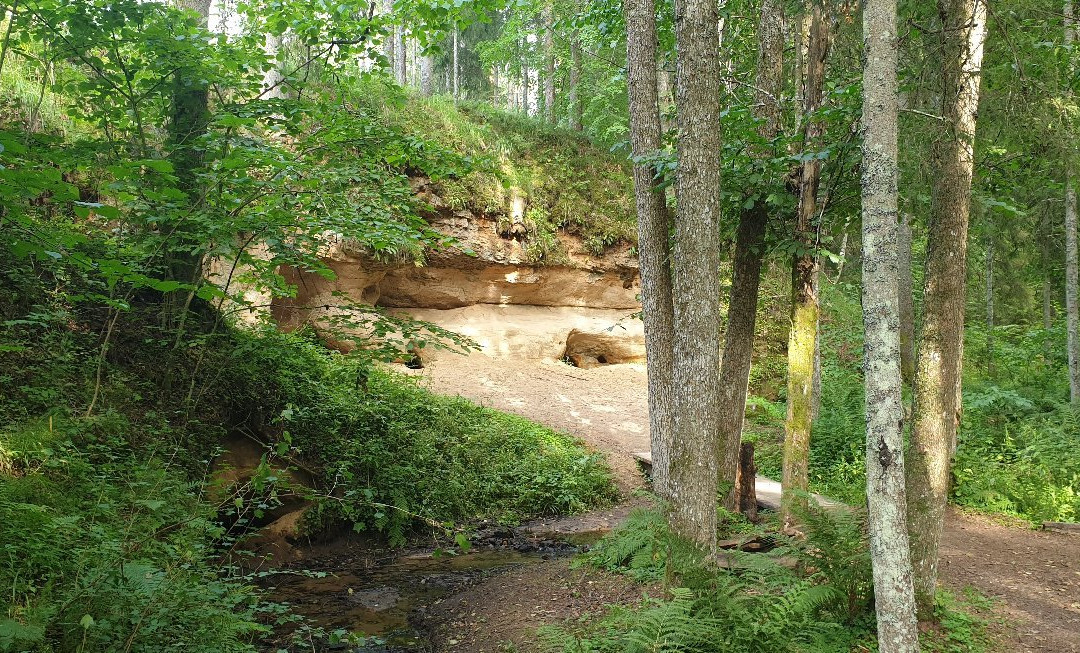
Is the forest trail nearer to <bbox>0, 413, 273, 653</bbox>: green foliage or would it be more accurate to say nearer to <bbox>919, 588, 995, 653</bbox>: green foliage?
<bbox>919, 588, 995, 653</bbox>: green foliage

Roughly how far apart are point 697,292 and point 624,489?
→ 6652 millimetres

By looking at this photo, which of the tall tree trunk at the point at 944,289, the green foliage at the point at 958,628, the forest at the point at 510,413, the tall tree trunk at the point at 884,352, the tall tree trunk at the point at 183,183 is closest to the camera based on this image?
the tall tree trunk at the point at 884,352

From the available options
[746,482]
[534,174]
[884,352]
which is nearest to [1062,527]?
[746,482]

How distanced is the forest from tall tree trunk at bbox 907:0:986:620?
0.08ft

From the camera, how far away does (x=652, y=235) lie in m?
6.55

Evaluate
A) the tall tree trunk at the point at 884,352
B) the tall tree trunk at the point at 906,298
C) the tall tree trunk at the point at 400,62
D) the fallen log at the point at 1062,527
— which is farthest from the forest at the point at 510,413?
the tall tree trunk at the point at 400,62

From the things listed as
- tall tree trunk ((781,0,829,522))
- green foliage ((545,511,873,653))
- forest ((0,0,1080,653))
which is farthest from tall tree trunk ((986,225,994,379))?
green foliage ((545,511,873,653))

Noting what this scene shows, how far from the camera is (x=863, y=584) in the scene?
5.29 m

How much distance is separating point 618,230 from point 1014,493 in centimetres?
1115

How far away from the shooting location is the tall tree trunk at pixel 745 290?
7898 millimetres

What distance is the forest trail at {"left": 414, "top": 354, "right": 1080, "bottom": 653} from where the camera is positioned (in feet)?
19.0

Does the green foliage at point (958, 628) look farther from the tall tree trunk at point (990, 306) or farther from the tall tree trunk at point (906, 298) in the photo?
the tall tree trunk at point (990, 306)

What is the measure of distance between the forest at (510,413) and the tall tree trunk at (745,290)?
0.16 ft

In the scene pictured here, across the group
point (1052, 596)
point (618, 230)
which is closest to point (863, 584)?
point (1052, 596)
